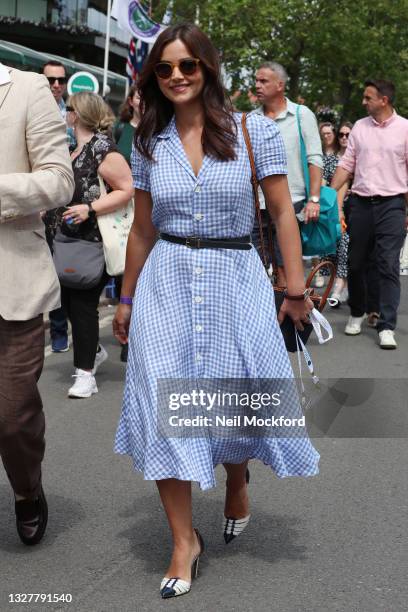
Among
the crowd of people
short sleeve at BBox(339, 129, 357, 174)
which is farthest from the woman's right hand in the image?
short sleeve at BBox(339, 129, 357, 174)

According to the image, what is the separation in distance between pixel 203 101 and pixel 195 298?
678mm

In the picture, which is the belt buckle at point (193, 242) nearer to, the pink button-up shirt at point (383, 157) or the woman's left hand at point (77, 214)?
the woman's left hand at point (77, 214)

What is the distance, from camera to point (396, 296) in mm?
9539

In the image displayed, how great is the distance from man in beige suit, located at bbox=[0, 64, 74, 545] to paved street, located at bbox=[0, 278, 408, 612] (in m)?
0.45

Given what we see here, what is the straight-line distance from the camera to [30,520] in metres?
4.34

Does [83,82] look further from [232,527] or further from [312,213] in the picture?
[232,527]

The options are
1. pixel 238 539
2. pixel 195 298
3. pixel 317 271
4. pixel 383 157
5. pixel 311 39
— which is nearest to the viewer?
pixel 195 298

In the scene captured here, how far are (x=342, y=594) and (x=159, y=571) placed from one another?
2.16 ft

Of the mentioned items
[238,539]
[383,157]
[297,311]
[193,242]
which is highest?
[193,242]

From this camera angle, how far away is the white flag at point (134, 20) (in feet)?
65.6

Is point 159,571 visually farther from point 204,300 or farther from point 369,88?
point 369,88

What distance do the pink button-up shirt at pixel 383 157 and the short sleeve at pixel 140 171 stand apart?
5.45m

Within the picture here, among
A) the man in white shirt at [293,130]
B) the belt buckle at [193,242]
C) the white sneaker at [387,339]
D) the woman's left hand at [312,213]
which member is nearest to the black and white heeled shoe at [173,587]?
the belt buckle at [193,242]

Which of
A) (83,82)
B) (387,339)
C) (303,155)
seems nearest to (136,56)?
(83,82)
